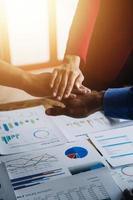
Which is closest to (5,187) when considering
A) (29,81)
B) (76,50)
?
(29,81)

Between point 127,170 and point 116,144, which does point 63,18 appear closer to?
point 116,144

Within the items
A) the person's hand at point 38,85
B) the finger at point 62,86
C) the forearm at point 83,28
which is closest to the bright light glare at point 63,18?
the forearm at point 83,28

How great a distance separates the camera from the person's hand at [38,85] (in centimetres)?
119

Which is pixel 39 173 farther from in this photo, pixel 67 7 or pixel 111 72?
pixel 67 7

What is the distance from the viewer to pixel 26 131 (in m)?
0.95

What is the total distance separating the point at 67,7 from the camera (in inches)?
91.1

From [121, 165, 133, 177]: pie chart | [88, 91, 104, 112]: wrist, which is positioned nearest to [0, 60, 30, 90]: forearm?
[88, 91, 104, 112]: wrist

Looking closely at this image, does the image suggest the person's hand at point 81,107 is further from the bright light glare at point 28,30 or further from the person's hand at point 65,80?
the bright light glare at point 28,30

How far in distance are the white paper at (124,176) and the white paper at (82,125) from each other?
0.50 feet

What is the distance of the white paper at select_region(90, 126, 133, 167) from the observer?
83 centimetres

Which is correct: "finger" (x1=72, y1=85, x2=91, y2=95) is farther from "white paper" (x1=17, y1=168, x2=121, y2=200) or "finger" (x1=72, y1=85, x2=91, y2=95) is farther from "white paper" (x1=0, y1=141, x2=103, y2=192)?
"white paper" (x1=17, y1=168, x2=121, y2=200)

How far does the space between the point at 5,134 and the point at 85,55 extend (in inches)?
19.9

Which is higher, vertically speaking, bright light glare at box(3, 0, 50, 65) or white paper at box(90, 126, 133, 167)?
white paper at box(90, 126, 133, 167)

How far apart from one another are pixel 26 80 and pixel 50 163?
50cm
